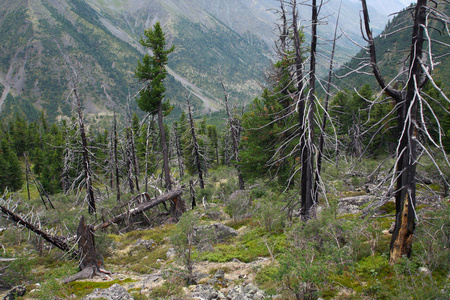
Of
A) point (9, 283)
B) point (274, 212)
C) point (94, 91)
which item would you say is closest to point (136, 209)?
point (9, 283)

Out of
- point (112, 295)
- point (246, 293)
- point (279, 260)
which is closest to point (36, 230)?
point (112, 295)

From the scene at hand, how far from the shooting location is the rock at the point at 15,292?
19.7 ft

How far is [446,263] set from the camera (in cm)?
407

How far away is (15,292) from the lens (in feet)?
20.2

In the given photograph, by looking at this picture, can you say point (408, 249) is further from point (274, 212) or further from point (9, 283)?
point (9, 283)

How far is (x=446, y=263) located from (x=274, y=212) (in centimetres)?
502

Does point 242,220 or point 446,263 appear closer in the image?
point 446,263

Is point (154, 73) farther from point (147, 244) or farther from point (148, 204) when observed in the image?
point (147, 244)

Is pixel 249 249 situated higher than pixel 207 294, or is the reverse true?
pixel 207 294

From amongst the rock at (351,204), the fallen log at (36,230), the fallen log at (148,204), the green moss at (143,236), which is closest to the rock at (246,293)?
the rock at (351,204)

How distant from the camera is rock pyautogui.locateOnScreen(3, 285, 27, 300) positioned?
237 inches

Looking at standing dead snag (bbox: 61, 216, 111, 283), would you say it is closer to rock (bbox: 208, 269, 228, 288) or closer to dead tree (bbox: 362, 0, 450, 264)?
rock (bbox: 208, 269, 228, 288)

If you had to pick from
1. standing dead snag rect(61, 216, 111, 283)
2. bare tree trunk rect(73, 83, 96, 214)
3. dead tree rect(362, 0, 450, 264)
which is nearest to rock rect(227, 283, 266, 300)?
dead tree rect(362, 0, 450, 264)

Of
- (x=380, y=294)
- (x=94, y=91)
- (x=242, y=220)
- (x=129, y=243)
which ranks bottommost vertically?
(x=129, y=243)
